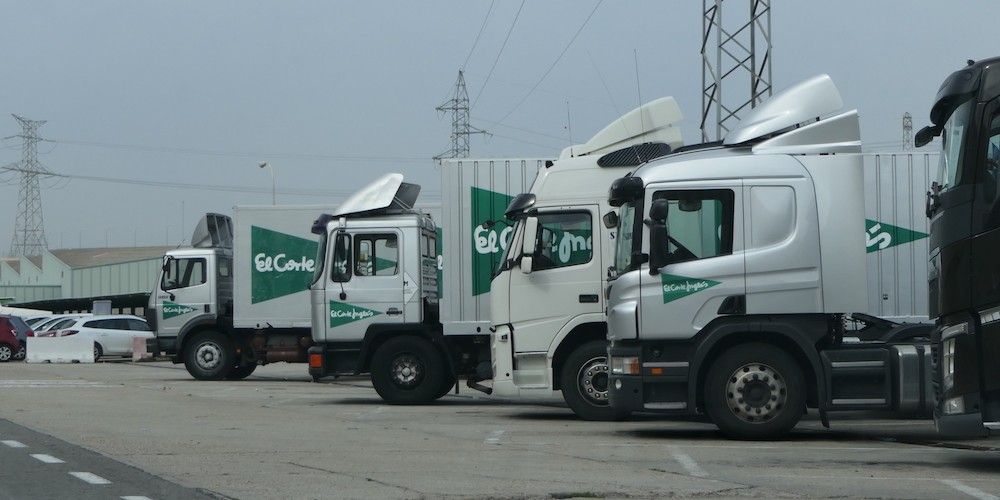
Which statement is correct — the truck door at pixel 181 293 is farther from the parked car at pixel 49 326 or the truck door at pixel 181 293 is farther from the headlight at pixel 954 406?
the headlight at pixel 954 406

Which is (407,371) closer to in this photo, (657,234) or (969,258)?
(657,234)

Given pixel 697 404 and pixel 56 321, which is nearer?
pixel 697 404

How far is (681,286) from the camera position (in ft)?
41.6

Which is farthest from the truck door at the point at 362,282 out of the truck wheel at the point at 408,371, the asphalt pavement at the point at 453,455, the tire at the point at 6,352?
the tire at the point at 6,352

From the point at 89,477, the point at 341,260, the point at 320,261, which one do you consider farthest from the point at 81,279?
the point at 89,477

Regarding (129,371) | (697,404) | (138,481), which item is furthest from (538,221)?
(129,371)

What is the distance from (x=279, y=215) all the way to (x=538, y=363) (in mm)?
10304

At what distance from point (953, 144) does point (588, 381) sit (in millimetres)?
5790

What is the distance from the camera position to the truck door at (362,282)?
1917 centimetres

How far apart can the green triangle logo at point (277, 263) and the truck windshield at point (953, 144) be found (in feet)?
49.6

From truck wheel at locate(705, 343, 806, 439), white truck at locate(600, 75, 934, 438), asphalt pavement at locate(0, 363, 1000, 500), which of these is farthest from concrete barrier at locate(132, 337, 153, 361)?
truck wheel at locate(705, 343, 806, 439)

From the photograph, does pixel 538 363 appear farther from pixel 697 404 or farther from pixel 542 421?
pixel 697 404

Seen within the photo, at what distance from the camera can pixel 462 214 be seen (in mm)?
17312

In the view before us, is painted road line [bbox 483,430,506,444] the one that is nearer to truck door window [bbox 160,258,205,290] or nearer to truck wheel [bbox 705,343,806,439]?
truck wheel [bbox 705,343,806,439]
